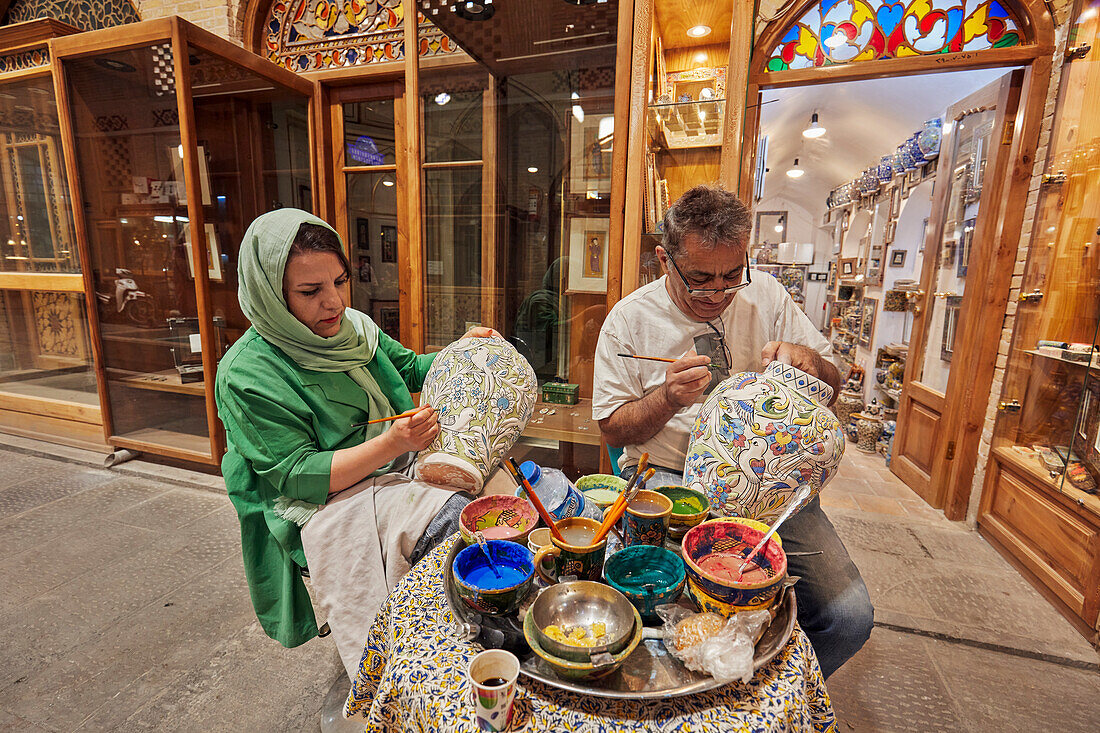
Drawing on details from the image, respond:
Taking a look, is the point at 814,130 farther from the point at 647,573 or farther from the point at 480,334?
the point at 647,573

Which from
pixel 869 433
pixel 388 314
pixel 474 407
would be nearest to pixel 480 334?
pixel 474 407

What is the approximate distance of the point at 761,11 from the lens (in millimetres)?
2727

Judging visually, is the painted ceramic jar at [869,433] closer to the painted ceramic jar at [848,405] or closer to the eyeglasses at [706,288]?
the painted ceramic jar at [848,405]

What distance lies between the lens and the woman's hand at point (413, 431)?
1335mm

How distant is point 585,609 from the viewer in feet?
2.85

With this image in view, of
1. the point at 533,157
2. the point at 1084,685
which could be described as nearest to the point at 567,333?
the point at 533,157

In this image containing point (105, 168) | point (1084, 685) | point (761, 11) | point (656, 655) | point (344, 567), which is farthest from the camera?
point (105, 168)

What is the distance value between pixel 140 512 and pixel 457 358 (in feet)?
9.06

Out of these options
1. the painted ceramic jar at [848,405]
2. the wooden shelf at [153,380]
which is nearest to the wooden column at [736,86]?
the painted ceramic jar at [848,405]

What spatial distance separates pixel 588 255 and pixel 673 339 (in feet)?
3.50

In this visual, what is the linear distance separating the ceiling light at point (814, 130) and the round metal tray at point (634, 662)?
676cm

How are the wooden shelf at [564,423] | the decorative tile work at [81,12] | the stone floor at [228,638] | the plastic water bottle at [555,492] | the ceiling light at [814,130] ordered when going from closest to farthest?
the plastic water bottle at [555,492] → the stone floor at [228,638] → the wooden shelf at [564,423] → the decorative tile work at [81,12] → the ceiling light at [814,130]

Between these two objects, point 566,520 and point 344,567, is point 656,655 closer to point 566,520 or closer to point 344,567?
point 566,520

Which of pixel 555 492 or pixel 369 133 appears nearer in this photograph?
pixel 555 492
